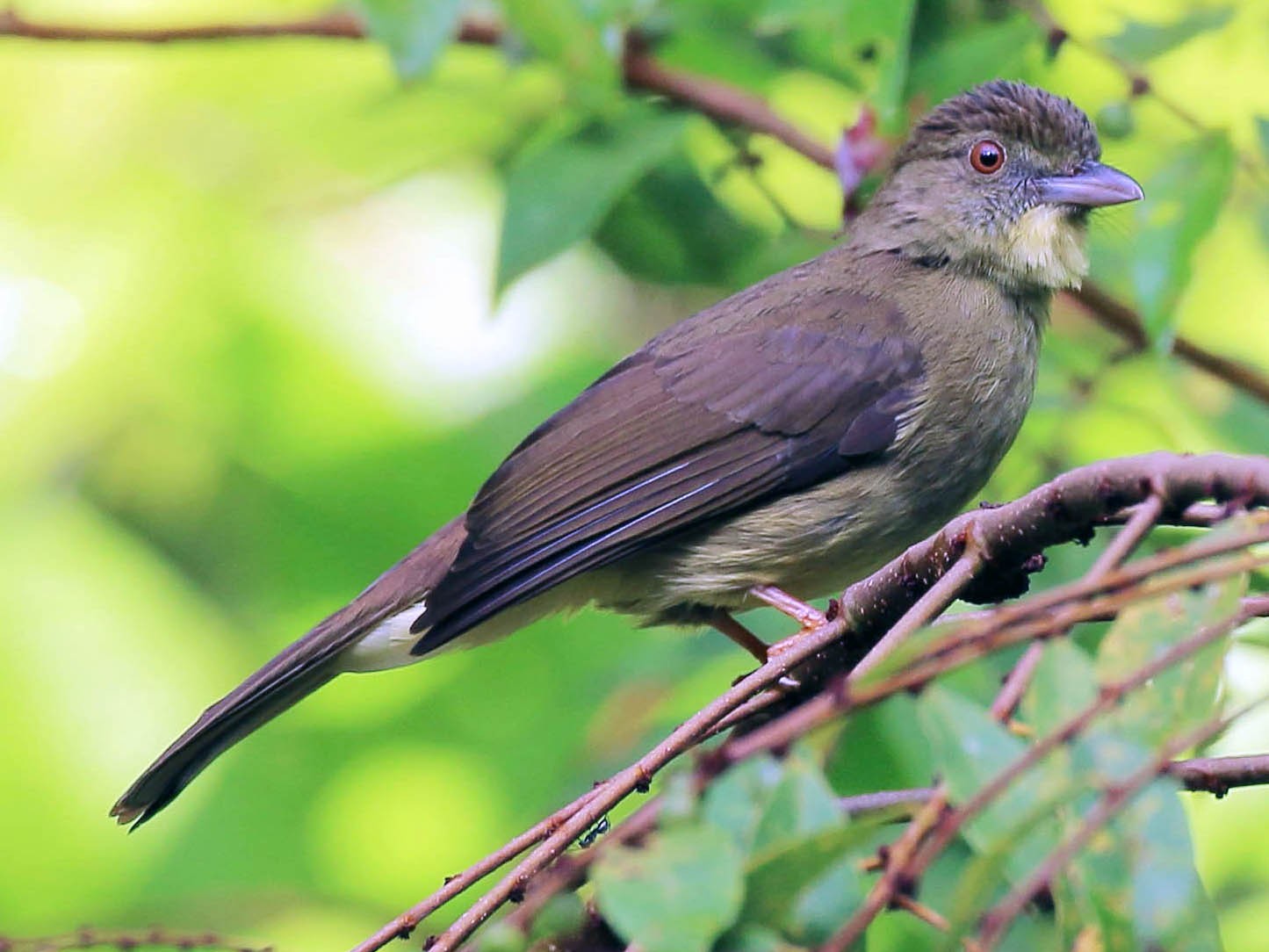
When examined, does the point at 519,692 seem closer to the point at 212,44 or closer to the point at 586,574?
the point at 586,574

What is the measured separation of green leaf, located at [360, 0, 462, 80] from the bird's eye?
1625 mm

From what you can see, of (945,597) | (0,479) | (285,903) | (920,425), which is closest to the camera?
(945,597)

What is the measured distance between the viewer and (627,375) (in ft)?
14.6

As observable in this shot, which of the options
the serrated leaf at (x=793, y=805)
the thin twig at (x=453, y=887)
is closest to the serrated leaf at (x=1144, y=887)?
the serrated leaf at (x=793, y=805)

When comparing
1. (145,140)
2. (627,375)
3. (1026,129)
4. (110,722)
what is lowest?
(110,722)

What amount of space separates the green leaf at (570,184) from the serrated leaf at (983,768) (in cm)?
224

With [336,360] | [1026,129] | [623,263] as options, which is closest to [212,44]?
[336,360]

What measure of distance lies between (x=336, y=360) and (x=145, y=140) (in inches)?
60.8

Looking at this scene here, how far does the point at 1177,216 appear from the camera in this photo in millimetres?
3508

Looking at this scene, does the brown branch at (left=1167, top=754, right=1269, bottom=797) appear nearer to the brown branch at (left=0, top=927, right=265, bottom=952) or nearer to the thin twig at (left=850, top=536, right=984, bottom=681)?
the thin twig at (left=850, top=536, right=984, bottom=681)

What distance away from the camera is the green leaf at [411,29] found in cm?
349

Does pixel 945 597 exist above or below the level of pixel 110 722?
above

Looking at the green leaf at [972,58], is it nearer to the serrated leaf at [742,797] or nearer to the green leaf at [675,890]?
the serrated leaf at [742,797]

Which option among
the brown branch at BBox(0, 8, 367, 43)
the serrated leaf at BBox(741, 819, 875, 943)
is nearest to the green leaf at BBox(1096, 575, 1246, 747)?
the serrated leaf at BBox(741, 819, 875, 943)
